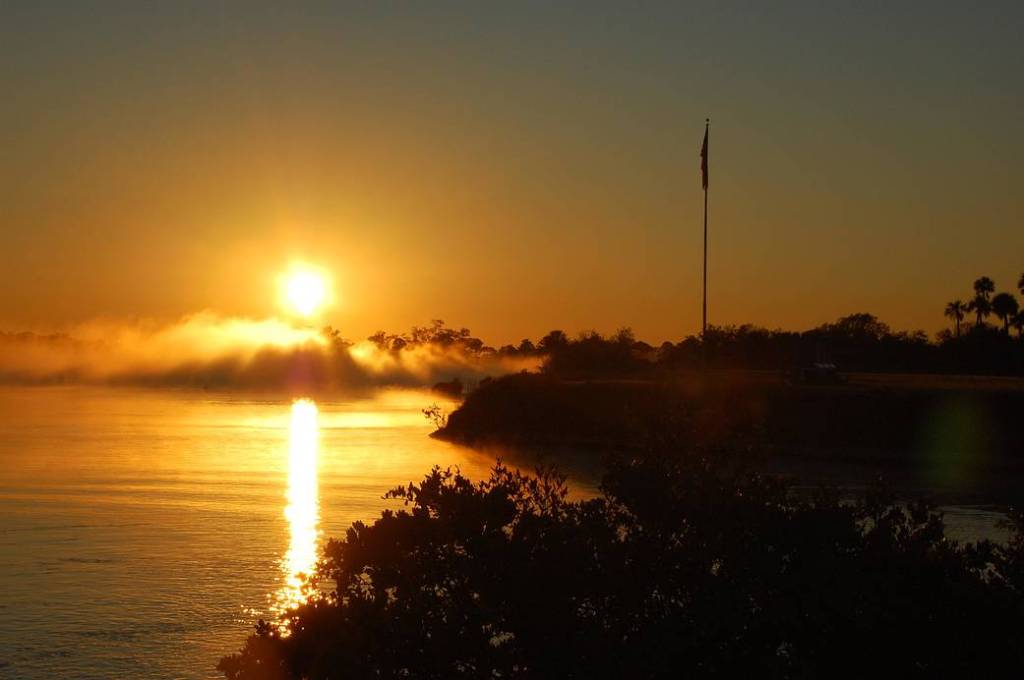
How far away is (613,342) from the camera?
145625 mm

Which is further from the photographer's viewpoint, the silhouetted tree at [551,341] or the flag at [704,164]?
the silhouetted tree at [551,341]

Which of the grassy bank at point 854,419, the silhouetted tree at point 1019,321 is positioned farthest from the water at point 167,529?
the silhouetted tree at point 1019,321

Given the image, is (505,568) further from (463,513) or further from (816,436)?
(816,436)

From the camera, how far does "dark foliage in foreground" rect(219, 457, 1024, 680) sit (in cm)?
1018

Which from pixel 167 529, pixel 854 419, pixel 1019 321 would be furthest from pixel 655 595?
pixel 1019 321

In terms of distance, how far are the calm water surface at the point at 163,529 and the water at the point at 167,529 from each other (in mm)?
71

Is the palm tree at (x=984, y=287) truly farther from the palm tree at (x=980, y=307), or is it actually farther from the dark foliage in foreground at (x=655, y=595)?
the dark foliage in foreground at (x=655, y=595)

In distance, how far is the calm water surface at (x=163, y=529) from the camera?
22.6m

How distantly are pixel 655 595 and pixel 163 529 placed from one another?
3157 centimetres

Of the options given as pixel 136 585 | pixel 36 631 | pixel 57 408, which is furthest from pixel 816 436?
pixel 57 408

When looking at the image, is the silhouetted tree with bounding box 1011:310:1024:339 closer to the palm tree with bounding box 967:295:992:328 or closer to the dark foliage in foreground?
the palm tree with bounding box 967:295:992:328

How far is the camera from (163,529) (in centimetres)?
3931

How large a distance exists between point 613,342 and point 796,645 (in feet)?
445

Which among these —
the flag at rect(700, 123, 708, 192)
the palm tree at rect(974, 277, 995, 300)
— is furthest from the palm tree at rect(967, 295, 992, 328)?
the flag at rect(700, 123, 708, 192)
